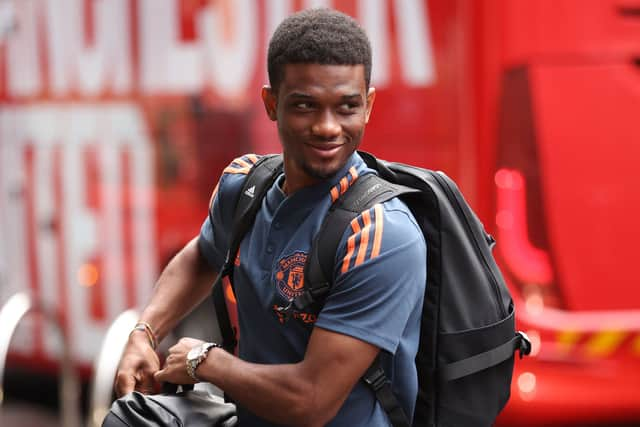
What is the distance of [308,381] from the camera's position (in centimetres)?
193

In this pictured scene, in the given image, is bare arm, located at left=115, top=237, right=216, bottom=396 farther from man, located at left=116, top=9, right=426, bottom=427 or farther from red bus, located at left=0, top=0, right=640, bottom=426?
red bus, located at left=0, top=0, right=640, bottom=426

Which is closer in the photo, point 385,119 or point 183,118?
point 385,119

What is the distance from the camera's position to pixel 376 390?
201 cm

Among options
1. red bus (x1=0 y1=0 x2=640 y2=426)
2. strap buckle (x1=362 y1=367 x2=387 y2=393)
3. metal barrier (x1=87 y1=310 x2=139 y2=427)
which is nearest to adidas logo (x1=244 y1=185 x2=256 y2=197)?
strap buckle (x1=362 y1=367 x2=387 y2=393)

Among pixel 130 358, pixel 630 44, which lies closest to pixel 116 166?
pixel 630 44

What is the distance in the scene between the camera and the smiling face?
202cm

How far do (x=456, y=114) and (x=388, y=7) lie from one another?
0.56 metres

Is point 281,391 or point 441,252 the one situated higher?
point 441,252

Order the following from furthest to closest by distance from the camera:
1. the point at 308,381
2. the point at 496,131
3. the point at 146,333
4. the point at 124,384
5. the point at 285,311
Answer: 1. the point at 496,131
2. the point at 146,333
3. the point at 124,384
4. the point at 285,311
5. the point at 308,381

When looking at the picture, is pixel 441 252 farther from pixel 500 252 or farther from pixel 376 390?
pixel 500 252

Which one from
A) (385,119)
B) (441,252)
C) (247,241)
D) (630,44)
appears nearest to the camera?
(441,252)

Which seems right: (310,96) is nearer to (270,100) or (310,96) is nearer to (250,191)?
(270,100)

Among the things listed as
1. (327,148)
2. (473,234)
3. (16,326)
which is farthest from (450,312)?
(16,326)

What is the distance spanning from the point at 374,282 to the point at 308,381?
0.23m
